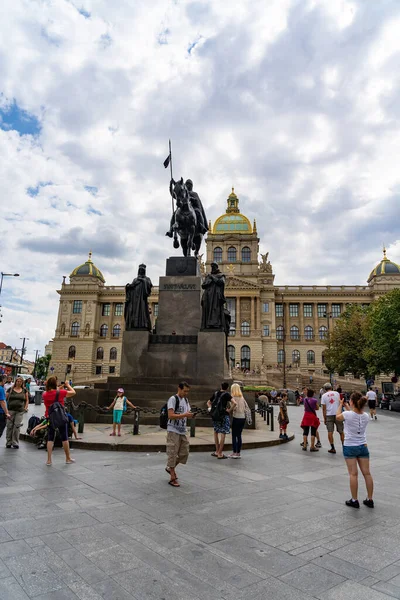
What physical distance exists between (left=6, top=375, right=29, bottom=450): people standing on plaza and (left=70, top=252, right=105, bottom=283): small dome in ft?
265

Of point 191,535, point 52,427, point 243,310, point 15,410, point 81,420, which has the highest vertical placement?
point 243,310

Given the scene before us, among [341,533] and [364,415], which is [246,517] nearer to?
[341,533]

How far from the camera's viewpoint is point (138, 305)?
1548 centimetres

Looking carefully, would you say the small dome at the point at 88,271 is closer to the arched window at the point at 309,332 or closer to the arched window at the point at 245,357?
the arched window at the point at 245,357

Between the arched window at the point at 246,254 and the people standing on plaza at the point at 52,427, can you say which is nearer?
the people standing on plaza at the point at 52,427

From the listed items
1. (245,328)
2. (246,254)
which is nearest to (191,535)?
(245,328)

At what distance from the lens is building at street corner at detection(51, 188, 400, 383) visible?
79000mm

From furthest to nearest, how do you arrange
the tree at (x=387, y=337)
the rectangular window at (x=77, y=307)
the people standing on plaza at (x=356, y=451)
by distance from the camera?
the rectangular window at (x=77, y=307) < the tree at (x=387, y=337) < the people standing on plaza at (x=356, y=451)

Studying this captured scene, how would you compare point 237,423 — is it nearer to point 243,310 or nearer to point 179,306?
point 179,306

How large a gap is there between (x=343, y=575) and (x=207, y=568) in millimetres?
1251

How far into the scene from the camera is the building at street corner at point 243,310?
259ft

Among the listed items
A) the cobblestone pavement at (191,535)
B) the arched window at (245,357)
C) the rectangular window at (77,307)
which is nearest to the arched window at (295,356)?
the arched window at (245,357)

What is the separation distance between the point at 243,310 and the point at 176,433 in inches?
2927

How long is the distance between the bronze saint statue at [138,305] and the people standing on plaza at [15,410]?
5290 mm
